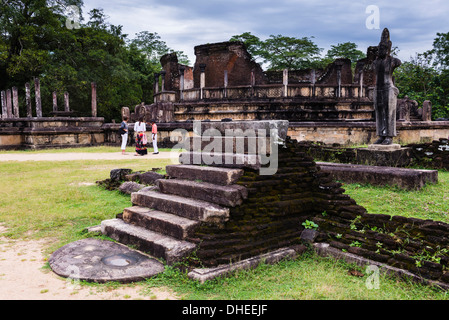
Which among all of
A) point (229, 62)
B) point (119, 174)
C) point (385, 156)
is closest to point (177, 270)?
point (119, 174)

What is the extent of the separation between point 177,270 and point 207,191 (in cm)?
96

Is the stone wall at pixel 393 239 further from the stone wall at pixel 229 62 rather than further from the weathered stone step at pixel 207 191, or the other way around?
the stone wall at pixel 229 62

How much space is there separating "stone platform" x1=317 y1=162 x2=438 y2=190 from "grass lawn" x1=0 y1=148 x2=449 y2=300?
6.4 inches

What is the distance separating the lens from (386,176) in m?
5.81

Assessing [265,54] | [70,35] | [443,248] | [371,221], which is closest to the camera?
[443,248]

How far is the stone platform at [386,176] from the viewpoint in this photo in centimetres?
558

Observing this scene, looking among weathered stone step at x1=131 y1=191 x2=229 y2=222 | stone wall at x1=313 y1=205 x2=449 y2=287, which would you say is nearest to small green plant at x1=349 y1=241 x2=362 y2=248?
stone wall at x1=313 y1=205 x2=449 y2=287

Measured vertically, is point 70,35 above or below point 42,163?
above

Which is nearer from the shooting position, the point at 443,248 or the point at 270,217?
the point at 443,248

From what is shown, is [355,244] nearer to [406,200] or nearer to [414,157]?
[406,200]
